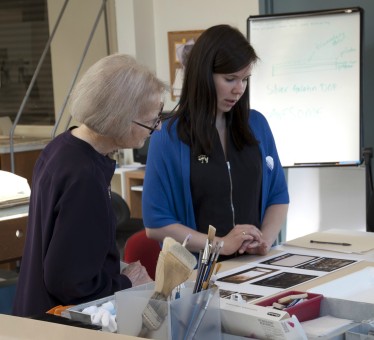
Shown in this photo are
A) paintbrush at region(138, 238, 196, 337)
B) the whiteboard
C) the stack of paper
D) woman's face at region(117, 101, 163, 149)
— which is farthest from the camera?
the whiteboard

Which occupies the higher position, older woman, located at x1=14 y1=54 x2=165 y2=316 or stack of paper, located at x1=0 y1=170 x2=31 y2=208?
older woman, located at x1=14 y1=54 x2=165 y2=316

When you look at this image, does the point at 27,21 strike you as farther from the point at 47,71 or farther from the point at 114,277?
the point at 114,277

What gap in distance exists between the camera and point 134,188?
5.38 metres

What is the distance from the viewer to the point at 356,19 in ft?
13.5

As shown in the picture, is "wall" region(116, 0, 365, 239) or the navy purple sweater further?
"wall" region(116, 0, 365, 239)

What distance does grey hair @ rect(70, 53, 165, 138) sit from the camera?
5.73 feet

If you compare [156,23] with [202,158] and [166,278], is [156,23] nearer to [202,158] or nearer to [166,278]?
[202,158]

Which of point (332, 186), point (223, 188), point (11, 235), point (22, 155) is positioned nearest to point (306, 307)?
point (223, 188)

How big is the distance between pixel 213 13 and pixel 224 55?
3088mm

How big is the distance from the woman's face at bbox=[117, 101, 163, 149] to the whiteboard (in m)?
2.52

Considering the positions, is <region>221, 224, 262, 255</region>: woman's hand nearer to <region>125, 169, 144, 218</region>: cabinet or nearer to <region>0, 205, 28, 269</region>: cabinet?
<region>0, 205, 28, 269</region>: cabinet

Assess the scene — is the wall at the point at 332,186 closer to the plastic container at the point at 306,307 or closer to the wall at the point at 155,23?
the wall at the point at 155,23

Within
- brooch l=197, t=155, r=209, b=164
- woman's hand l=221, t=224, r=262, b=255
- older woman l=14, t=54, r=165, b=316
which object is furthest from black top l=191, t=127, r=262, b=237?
older woman l=14, t=54, r=165, b=316

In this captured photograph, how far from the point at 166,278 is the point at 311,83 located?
10.4 feet
